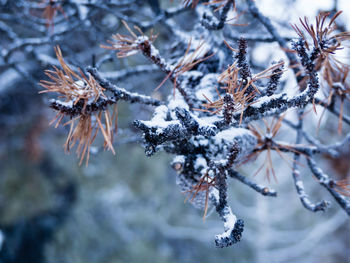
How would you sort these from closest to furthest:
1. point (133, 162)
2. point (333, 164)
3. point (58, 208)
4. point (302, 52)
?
point (302, 52)
point (333, 164)
point (58, 208)
point (133, 162)

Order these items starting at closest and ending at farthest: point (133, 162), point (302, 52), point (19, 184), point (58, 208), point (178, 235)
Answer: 1. point (302, 52)
2. point (19, 184)
3. point (58, 208)
4. point (133, 162)
5. point (178, 235)

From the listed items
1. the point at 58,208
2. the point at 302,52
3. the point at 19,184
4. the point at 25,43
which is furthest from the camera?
the point at 58,208

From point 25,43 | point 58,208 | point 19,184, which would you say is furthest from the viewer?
point 58,208

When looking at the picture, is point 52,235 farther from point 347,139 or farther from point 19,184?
point 347,139

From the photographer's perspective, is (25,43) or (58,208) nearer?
(25,43)

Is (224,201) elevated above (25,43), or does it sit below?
below

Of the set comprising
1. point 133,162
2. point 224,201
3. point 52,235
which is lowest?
point 52,235

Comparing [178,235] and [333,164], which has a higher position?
[333,164]

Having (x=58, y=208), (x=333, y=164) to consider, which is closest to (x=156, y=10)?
(x=333, y=164)

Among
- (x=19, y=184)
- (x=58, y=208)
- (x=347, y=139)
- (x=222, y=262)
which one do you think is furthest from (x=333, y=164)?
(x=19, y=184)

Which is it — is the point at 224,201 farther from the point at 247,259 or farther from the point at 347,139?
the point at 247,259
